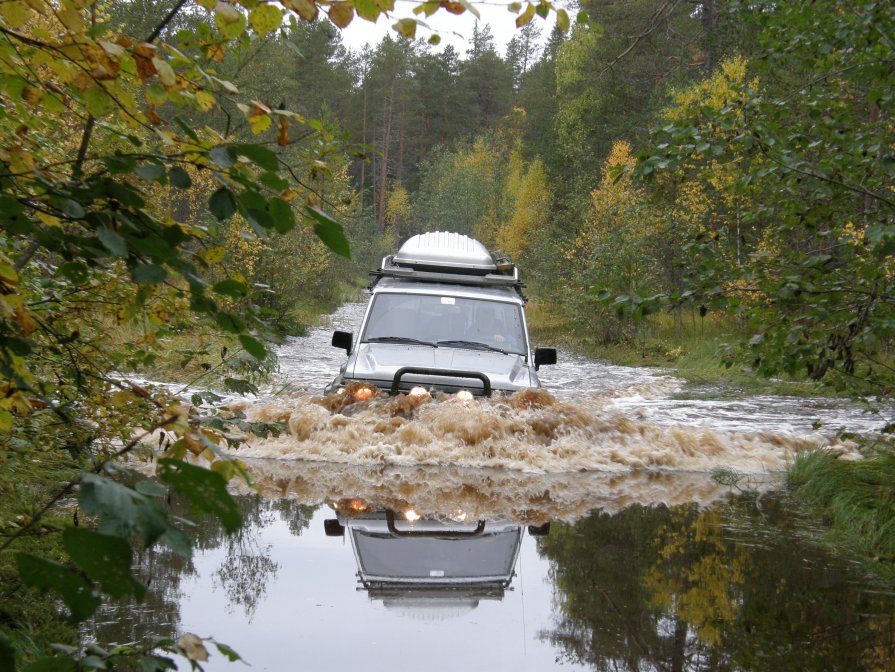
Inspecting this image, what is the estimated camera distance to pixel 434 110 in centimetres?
9031

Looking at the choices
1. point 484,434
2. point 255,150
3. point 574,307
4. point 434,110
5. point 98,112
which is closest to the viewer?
point 255,150

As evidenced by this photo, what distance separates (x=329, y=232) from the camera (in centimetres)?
227

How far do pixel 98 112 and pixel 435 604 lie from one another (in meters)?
3.35

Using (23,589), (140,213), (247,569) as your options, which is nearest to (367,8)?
(140,213)

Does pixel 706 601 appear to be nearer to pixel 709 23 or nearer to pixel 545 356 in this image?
pixel 545 356

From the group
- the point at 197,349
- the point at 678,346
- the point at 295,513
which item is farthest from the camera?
the point at 678,346

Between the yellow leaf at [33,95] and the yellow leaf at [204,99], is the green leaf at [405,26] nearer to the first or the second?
the yellow leaf at [204,99]

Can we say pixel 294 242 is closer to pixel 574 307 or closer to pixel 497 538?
pixel 574 307

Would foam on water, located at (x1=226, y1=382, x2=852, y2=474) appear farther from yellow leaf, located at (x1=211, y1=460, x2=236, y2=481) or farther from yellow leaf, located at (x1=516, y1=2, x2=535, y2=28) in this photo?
yellow leaf, located at (x1=211, y1=460, x2=236, y2=481)

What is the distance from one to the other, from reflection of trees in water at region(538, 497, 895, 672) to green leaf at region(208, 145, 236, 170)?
310cm

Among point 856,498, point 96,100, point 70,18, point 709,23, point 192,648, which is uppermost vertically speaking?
point 709,23

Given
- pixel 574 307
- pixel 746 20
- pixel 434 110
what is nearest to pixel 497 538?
pixel 746 20

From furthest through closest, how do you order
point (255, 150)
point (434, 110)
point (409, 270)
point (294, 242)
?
point (434, 110) < point (294, 242) < point (409, 270) < point (255, 150)

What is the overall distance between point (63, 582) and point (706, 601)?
4292 mm
